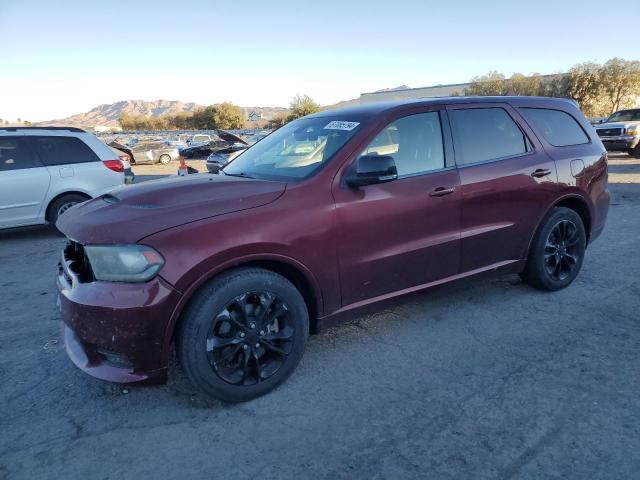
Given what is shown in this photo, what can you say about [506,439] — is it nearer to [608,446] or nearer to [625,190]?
[608,446]

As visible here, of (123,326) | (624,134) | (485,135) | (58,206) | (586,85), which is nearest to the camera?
(123,326)

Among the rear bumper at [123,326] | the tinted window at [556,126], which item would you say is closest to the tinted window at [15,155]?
the rear bumper at [123,326]

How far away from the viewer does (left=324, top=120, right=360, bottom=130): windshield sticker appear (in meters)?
3.26

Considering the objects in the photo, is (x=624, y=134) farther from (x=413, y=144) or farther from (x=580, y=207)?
(x=413, y=144)

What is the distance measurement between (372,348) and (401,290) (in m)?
0.49

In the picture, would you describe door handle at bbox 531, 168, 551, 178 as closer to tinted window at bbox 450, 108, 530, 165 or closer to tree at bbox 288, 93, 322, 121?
tinted window at bbox 450, 108, 530, 165

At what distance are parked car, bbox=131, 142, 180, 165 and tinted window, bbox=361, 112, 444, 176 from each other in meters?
25.4

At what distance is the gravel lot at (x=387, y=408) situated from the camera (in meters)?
2.22

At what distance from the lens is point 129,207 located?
2668mm

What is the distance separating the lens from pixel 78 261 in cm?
284

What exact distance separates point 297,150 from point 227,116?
8549 cm

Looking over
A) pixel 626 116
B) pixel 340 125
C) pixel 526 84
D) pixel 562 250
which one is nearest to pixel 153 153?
pixel 626 116

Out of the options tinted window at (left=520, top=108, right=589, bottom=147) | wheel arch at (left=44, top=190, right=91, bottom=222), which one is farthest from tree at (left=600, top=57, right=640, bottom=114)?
wheel arch at (left=44, top=190, right=91, bottom=222)

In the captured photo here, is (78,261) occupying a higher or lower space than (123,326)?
higher
